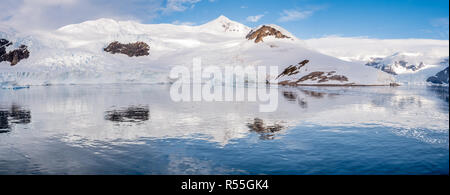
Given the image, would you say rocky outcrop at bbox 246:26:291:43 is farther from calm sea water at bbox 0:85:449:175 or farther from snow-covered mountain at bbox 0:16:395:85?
calm sea water at bbox 0:85:449:175

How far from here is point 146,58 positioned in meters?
146

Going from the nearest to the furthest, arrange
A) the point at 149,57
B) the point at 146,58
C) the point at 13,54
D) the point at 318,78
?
the point at 318,78 < the point at 13,54 < the point at 146,58 < the point at 149,57

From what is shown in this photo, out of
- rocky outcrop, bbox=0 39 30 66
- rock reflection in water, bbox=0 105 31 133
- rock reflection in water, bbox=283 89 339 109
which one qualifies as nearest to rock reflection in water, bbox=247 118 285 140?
rock reflection in water, bbox=283 89 339 109

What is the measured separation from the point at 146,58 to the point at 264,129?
135 metres

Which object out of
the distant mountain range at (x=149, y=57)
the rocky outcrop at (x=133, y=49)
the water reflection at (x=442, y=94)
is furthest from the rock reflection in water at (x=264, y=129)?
the rocky outcrop at (x=133, y=49)

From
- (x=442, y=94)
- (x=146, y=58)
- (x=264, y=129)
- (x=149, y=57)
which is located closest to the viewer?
(x=264, y=129)

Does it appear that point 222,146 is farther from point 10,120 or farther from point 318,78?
point 318,78

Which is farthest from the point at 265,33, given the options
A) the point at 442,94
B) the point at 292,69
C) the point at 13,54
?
the point at 442,94

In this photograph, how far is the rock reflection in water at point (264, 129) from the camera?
15195mm

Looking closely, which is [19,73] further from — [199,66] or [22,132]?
[22,132]

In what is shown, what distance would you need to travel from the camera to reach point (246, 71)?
109 m

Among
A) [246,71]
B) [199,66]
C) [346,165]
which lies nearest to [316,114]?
[346,165]
